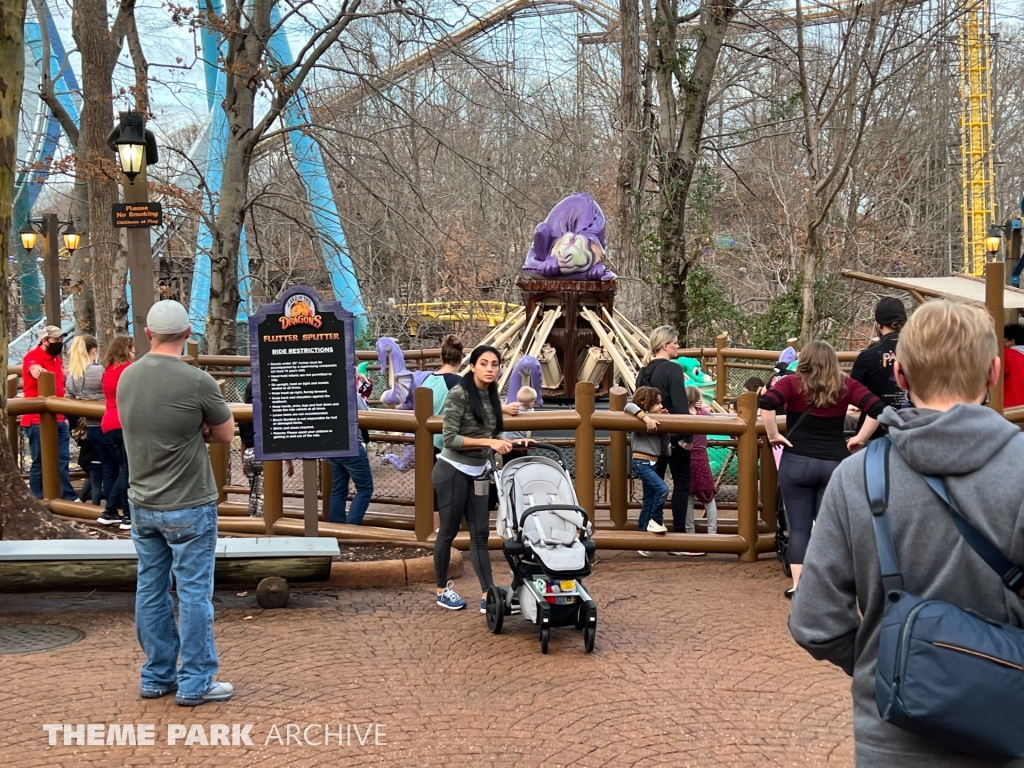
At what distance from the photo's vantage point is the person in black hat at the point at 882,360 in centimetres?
682

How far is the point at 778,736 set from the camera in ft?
15.9

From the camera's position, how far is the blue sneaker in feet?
22.3

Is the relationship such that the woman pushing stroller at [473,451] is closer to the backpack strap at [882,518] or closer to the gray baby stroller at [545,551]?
the gray baby stroller at [545,551]

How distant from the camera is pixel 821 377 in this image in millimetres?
6414

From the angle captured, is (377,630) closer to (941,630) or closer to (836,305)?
(941,630)

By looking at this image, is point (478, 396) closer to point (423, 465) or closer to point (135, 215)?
point (423, 465)

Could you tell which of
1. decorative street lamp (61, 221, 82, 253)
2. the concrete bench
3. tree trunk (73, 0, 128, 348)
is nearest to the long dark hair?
the concrete bench

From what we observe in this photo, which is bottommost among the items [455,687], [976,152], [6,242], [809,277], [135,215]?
[455,687]

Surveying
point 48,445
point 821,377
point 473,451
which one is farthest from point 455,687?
point 48,445

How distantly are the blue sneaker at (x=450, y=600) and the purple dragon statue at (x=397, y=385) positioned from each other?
4790 mm

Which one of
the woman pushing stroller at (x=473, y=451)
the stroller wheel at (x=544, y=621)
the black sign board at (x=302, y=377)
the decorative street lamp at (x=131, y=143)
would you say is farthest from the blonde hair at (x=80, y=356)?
the stroller wheel at (x=544, y=621)

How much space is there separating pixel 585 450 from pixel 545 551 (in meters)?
2.34

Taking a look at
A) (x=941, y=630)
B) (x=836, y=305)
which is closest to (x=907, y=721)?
(x=941, y=630)

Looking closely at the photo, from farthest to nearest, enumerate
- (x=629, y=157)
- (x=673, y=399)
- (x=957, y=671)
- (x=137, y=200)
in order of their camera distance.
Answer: (x=629, y=157) → (x=137, y=200) → (x=673, y=399) → (x=957, y=671)
